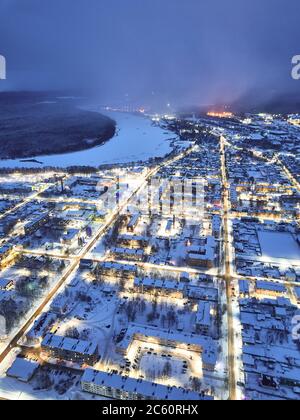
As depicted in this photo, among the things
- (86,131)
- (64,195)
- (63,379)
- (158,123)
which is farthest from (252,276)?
(158,123)

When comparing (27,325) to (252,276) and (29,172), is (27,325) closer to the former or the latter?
(252,276)

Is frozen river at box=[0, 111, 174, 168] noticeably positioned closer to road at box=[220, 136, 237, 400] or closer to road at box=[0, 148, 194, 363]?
road at box=[0, 148, 194, 363]

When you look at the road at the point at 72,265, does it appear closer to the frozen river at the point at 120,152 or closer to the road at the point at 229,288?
the road at the point at 229,288

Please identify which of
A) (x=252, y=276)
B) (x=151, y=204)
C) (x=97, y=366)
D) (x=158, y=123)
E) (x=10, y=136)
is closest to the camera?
(x=97, y=366)

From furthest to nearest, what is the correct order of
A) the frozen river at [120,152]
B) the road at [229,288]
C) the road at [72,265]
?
the frozen river at [120,152], the road at [72,265], the road at [229,288]

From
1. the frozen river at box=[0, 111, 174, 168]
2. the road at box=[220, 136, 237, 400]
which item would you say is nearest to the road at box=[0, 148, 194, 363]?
the road at box=[220, 136, 237, 400]

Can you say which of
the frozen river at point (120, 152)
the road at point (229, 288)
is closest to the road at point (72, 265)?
the road at point (229, 288)

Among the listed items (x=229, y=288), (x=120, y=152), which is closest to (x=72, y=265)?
(x=229, y=288)

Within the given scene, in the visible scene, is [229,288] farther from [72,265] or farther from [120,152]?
[120,152]

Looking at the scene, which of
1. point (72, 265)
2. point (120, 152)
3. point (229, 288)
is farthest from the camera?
point (120, 152)
